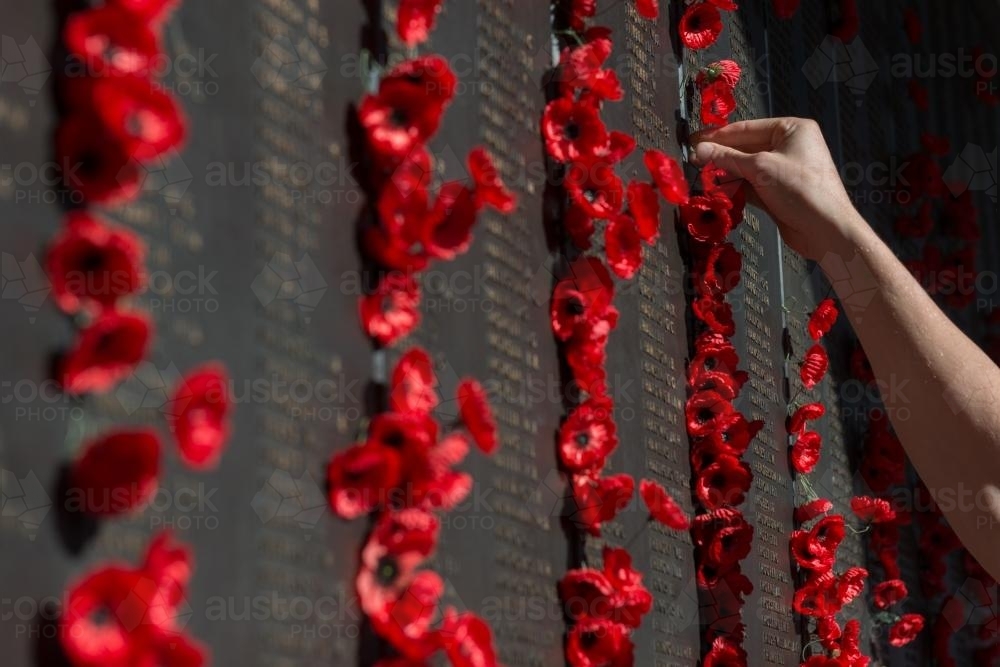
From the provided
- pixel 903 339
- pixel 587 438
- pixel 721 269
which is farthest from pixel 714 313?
pixel 587 438

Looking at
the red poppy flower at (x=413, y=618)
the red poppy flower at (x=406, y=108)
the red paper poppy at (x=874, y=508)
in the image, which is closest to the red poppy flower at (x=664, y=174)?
the red poppy flower at (x=406, y=108)

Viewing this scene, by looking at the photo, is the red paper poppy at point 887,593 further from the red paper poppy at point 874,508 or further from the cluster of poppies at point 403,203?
the cluster of poppies at point 403,203

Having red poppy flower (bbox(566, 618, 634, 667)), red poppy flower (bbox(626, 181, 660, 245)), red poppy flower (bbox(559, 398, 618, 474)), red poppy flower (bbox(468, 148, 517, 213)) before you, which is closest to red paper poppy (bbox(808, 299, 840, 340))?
red poppy flower (bbox(626, 181, 660, 245))

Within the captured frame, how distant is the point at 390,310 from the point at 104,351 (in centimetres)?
59

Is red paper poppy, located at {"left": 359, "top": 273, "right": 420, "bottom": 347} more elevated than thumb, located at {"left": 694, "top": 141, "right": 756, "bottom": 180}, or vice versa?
thumb, located at {"left": 694, "top": 141, "right": 756, "bottom": 180}

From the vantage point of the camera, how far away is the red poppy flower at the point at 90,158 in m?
1.63

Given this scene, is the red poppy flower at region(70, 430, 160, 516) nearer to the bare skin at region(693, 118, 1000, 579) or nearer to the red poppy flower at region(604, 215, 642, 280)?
the red poppy flower at region(604, 215, 642, 280)

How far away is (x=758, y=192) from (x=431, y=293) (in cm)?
118

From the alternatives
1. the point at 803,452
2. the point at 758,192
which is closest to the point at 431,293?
the point at 758,192

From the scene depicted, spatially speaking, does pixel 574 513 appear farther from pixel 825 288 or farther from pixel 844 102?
pixel 844 102

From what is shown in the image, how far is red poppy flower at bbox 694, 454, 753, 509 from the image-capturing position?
315 cm

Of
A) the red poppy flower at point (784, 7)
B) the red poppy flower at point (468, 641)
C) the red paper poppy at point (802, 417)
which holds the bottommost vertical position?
the red poppy flower at point (468, 641)

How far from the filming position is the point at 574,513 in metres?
2.59

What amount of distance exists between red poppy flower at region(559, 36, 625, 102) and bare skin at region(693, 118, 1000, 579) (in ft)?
1.82
